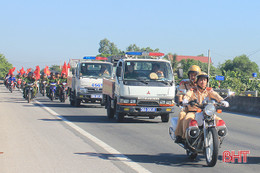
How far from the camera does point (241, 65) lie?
130875 millimetres

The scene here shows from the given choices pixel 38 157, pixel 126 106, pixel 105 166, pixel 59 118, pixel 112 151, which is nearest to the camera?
pixel 105 166

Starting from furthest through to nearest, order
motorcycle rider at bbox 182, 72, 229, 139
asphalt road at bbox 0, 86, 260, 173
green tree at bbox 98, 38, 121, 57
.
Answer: green tree at bbox 98, 38, 121, 57 → motorcycle rider at bbox 182, 72, 229, 139 → asphalt road at bbox 0, 86, 260, 173

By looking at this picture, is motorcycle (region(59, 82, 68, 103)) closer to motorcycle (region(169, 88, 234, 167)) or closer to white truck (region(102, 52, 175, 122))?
white truck (region(102, 52, 175, 122))

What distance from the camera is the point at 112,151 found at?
31.4 feet

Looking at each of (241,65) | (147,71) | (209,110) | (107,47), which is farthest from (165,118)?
(107,47)

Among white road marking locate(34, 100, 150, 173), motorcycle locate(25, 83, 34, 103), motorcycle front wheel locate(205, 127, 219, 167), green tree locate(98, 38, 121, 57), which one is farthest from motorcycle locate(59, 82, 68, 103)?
green tree locate(98, 38, 121, 57)

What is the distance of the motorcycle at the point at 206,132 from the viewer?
753 cm

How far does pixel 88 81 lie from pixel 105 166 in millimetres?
15701

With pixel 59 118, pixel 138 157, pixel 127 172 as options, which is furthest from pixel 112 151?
pixel 59 118

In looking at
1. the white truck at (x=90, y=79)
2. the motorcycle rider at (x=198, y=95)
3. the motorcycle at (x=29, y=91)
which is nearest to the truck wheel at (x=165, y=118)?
the white truck at (x=90, y=79)

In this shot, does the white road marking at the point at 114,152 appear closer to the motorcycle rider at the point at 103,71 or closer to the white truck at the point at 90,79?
the white truck at the point at 90,79

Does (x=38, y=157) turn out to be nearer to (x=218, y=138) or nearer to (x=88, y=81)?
(x=218, y=138)

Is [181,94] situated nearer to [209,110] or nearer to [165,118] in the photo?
[209,110]

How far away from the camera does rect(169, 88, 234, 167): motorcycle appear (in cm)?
753
